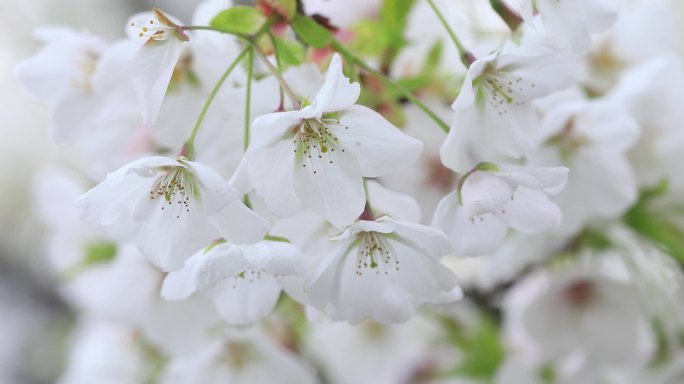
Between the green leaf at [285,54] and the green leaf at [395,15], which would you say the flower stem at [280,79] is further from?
the green leaf at [395,15]

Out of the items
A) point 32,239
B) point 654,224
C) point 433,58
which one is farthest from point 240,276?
point 32,239

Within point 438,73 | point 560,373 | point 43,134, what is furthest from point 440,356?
point 43,134

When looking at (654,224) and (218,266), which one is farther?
(654,224)

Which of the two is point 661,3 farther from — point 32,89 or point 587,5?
point 32,89

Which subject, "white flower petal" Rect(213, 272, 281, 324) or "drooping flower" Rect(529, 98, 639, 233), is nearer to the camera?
"white flower petal" Rect(213, 272, 281, 324)


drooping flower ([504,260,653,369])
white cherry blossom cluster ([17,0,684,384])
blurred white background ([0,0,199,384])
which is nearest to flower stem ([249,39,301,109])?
white cherry blossom cluster ([17,0,684,384])

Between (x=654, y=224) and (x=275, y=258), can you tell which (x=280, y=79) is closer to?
(x=275, y=258)

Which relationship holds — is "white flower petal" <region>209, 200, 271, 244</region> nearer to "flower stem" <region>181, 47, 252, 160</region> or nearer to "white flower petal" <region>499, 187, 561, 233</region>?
"flower stem" <region>181, 47, 252, 160</region>
